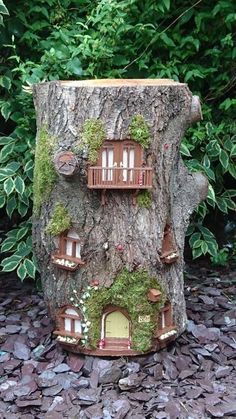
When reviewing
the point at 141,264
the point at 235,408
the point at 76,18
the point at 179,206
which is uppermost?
the point at 76,18

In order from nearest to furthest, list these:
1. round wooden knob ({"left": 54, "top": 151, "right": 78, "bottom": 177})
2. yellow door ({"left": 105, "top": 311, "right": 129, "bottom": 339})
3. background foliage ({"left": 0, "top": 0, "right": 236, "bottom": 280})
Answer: round wooden knob ({"left": 54, "top": 151, "right": 78, "bottom": 177}) → yellow door ({"left": 105, "top": 311, "right": 129, "bottom": 339}) → background foliage ({"left": 0, "top": 0, "right": 236, "bottom": 280})

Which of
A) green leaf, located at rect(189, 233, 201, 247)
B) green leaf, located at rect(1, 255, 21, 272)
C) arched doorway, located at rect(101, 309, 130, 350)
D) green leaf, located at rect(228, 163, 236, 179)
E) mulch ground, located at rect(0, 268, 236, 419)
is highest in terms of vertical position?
green leaf, located at rect(228, 163, 236, 179)

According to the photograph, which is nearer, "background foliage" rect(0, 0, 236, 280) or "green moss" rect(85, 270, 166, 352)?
"green moss" rect(85, 270, 166, 352)

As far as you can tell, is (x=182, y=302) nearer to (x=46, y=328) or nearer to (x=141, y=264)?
(x=141, y=264)

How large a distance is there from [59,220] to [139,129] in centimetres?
51

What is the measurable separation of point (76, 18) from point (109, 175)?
66.7 inches

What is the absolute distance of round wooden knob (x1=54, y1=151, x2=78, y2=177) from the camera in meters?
2.37

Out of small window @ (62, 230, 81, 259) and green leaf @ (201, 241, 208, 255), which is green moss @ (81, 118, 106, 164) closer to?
small window @ (62, 230, 81, 259)

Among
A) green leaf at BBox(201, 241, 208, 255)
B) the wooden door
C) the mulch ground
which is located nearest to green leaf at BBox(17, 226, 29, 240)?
the mulch ground

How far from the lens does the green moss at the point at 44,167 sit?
252 cm

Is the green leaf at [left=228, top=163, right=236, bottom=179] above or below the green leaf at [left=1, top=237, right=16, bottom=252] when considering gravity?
above

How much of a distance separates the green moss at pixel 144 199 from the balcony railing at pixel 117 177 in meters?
0.07

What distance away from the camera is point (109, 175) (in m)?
2.40

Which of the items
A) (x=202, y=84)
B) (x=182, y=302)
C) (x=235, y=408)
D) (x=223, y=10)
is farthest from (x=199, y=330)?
(x=223, y=10)
